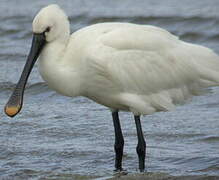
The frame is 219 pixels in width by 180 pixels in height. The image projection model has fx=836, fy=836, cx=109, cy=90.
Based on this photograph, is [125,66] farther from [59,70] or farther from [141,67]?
[59,70]

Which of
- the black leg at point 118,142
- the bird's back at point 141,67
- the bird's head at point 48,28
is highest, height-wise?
the bird's head at point 48,28

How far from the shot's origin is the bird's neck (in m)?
9.31

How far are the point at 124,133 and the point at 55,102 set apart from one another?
76.0 inches

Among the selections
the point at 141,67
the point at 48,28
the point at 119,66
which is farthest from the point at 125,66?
the point at 48,28

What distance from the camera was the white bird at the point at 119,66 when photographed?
368 inches

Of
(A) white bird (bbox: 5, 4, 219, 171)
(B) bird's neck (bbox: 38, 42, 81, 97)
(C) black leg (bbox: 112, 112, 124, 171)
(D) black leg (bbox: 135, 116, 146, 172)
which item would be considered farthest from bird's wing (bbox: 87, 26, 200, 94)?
(C) black leg (bbox: 112, 112, 124, 171)

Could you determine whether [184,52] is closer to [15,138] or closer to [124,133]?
[124,133]

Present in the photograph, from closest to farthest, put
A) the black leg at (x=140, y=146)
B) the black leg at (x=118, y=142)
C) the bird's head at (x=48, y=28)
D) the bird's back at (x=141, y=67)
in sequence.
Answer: the bird's head at (x=48, y=28), the bird's back at (x=141, y=67), the black leg at (x=140, y=146), the black leg at (x=118, y=142)

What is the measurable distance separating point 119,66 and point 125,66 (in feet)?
0.45

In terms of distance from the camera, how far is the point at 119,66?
9641 millimetres

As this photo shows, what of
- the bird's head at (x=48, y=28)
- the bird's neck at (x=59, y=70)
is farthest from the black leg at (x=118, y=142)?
the bird's head at (x=48, y=28)

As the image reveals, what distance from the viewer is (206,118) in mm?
11750

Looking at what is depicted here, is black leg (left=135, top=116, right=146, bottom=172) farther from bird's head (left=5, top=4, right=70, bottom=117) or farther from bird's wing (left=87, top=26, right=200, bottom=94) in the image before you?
bird's head (left=5, top=4, right=70, bottom=117)

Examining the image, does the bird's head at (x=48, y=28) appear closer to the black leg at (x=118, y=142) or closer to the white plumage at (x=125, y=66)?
the white plumage at (x=125, y=66)
